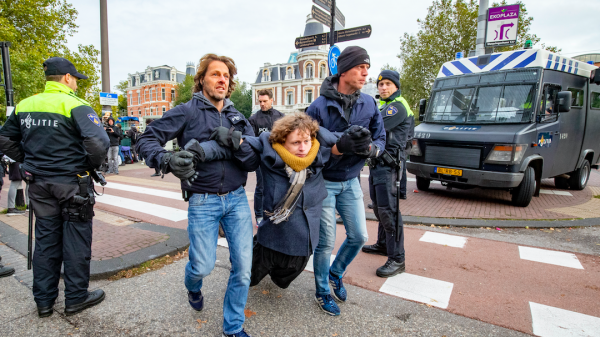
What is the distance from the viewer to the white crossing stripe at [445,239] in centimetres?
448

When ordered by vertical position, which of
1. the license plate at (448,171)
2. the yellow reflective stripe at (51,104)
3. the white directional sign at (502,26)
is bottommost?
the license plate at (448,171)

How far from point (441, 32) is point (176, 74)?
55.5 m

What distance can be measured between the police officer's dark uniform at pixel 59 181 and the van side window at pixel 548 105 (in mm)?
6974

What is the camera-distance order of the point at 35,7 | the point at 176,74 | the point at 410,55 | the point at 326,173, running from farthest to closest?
the point at 176,74 < the point at 410,55 < the point at 35,7 < the point at 326,173

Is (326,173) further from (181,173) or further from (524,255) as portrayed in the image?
(524,255)

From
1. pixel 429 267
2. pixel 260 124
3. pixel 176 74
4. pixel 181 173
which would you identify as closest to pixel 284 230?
pixel 181 173

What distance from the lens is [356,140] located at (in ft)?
7.70

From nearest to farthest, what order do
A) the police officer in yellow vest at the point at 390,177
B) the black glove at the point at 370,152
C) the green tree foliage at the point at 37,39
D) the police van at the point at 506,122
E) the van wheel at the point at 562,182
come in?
the black glove at the point at 370,152 → the police officer in yellow vest at the point at 390,177 → the police van at the point at 506,122 → the van wheel at the point at 562,182 → the green tree foliage at the point at 37,39

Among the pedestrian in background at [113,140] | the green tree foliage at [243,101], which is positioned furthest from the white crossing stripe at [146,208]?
the green tree foliage at [243,101]

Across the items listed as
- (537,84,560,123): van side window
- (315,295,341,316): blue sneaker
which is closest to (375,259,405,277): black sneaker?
(315,295,341,316): blue sneaker

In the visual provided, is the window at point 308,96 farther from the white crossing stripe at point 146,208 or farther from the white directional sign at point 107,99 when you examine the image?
the white crossing stripe at point 146,208

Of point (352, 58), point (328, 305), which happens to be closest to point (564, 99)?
point (352, 58)

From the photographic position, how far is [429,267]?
373 centimetres

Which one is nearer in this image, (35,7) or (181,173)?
(181,173)
